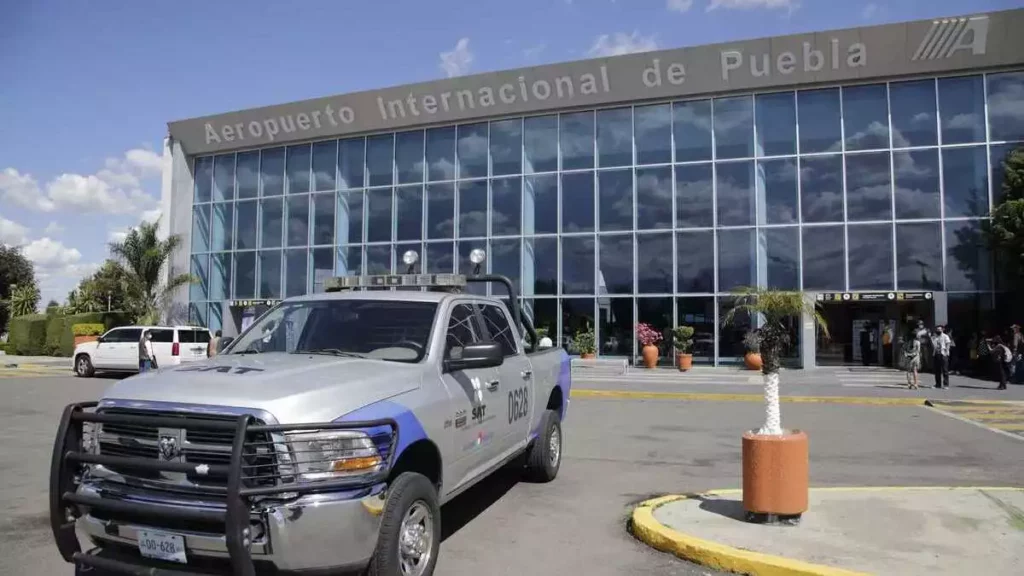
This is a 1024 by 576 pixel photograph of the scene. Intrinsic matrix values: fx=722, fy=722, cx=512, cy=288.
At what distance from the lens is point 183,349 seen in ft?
73.5

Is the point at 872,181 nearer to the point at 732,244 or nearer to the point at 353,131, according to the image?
the point at 732,244

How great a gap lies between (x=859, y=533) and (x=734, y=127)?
22644 mm

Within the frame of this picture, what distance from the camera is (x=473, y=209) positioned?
96.3 ft

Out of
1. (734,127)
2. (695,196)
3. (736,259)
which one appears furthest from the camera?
(695,196)

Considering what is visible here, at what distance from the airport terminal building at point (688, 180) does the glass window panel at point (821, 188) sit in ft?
0.16

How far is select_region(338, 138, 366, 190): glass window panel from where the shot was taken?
3131 centimetres

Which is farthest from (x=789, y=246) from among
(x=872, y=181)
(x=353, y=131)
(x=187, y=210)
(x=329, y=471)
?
(x=187, y=210)

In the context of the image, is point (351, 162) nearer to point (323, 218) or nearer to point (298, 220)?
point (323, 218)

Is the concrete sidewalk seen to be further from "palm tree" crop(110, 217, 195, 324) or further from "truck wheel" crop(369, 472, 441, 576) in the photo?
"palm tree" crop(110, 217, 195, 324)

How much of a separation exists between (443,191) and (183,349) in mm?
11978

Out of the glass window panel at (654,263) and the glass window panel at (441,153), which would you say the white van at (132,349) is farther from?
the glass window panel at (654,263)

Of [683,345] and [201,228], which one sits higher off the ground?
[201,228]

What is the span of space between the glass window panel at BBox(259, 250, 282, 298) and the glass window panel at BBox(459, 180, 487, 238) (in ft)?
30.1

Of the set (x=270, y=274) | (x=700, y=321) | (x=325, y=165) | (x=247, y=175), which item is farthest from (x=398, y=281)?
(x=247, y=175)
